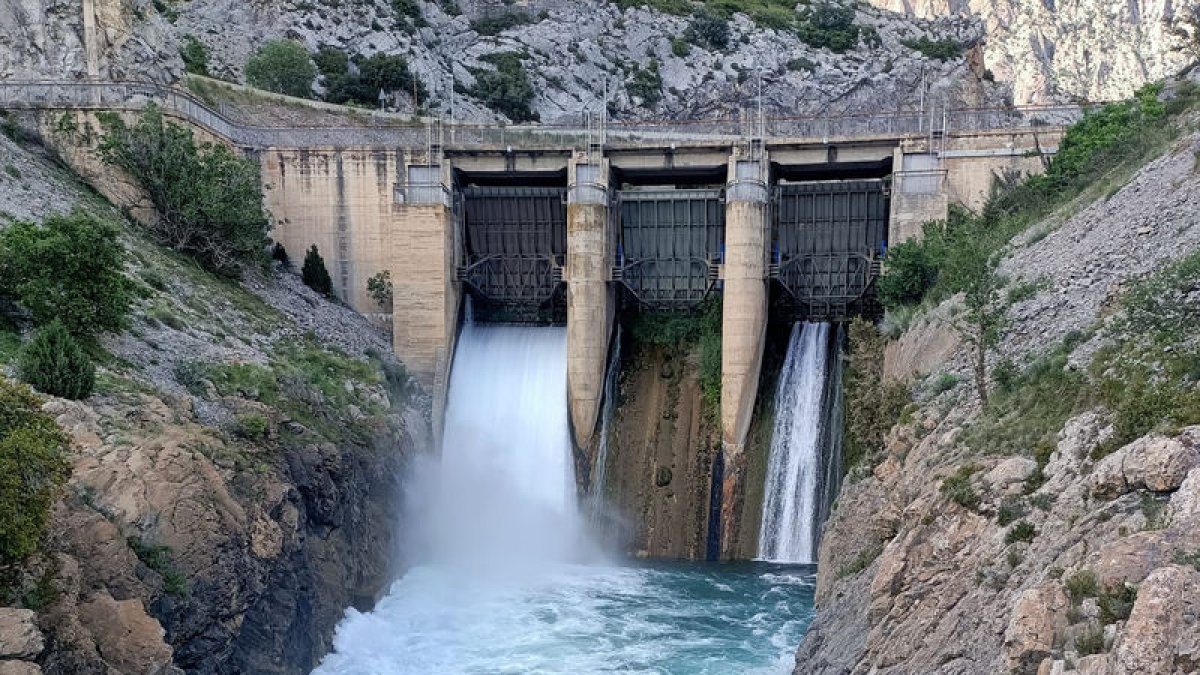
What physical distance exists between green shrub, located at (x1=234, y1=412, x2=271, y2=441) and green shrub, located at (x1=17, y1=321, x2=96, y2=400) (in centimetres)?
332

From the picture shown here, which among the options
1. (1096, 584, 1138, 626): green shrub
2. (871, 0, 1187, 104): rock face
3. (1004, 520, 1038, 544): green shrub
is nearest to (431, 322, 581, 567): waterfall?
(1004, 520, 1038, 544): green shrub

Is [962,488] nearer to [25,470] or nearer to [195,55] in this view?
[25,470]

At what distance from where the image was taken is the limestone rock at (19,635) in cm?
1270

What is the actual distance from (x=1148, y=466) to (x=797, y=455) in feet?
77.0

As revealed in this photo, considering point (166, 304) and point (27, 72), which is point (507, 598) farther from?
point (27, 72)

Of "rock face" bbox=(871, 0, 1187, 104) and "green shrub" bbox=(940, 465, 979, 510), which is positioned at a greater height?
"rock face" bbox=(871, 0, 1187, 104)

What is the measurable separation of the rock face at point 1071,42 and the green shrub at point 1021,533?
132 m

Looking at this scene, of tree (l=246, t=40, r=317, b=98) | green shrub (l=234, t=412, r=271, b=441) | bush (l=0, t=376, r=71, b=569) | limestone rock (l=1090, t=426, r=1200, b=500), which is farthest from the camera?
tree (l=246, t=40, r=317, b=98)

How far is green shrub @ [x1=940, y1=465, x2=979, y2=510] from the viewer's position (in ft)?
49.2

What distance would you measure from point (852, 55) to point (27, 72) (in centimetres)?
5245

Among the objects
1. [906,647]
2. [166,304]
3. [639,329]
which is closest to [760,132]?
[639,329]

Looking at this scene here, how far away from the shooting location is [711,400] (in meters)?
37.7

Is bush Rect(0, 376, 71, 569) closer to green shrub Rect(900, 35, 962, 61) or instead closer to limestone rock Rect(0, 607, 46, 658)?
limestone rock Rect(0, 607, 46, 658)

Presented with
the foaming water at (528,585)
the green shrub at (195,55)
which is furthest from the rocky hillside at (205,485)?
→ the green shrub at (195,55)
